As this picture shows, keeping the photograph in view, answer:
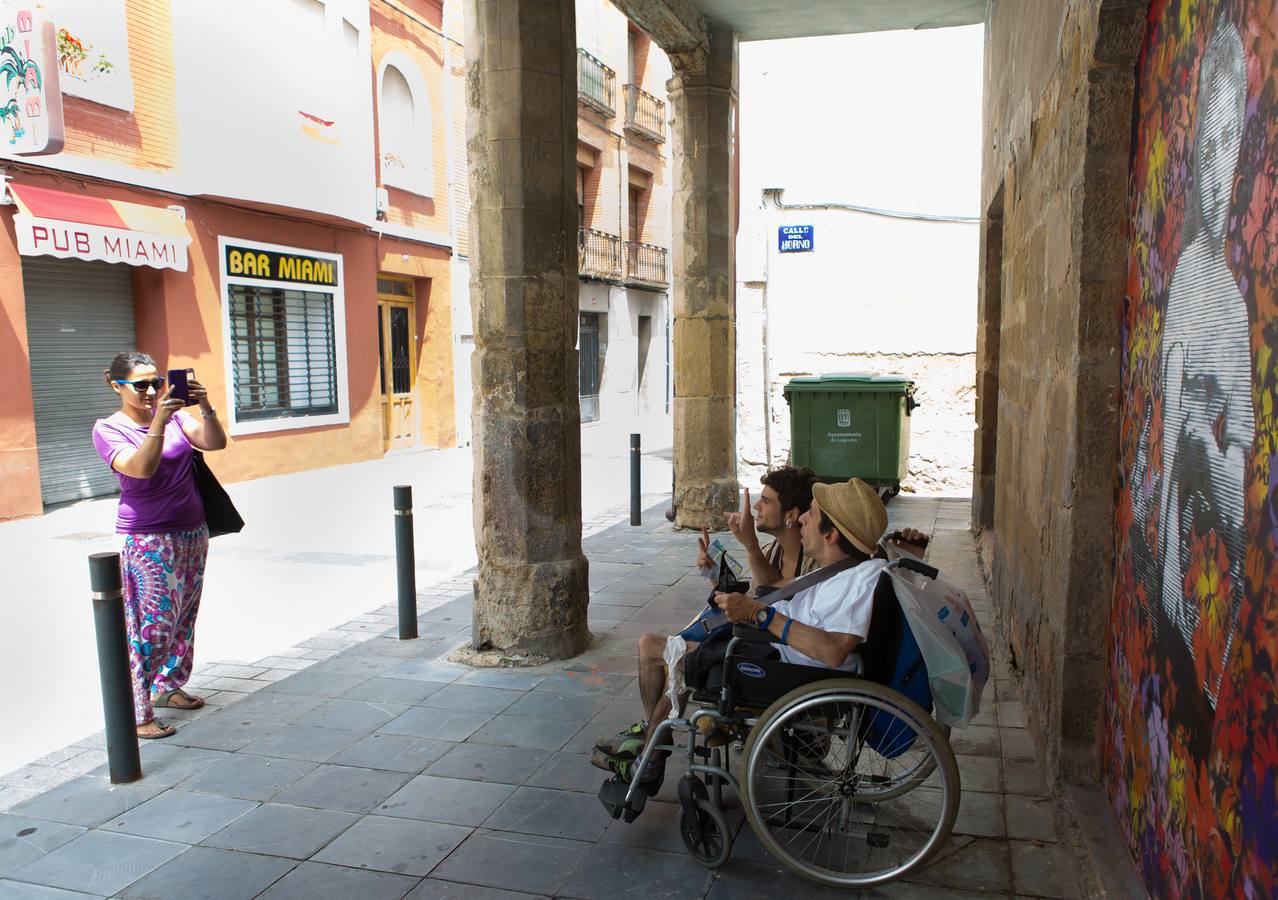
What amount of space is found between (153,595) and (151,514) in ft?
1.21

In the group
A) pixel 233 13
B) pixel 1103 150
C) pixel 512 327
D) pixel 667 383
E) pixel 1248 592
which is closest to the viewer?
pixel 1248 592

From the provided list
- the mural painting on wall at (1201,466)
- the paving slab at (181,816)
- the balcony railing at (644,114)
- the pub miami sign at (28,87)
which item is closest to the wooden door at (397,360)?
the pub miami sign at (28,87)

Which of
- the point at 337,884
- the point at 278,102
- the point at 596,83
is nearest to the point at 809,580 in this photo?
the point at 337,884

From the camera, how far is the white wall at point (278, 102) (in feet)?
41.1

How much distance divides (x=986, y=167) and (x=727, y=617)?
22.7 feet

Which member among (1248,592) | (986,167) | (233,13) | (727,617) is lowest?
(727,617)

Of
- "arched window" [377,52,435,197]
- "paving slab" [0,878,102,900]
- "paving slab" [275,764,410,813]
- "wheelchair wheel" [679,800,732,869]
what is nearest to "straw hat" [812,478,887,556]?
"wheelchair wheel" [679,800,732,869]

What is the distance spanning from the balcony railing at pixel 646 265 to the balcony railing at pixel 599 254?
720 mm

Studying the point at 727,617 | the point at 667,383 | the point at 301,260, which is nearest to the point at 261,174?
the point at 301,260

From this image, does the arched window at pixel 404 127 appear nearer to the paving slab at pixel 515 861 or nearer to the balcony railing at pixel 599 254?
the balcony railing at pixel 599 254

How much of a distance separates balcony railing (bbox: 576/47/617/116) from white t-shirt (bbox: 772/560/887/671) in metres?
21.5

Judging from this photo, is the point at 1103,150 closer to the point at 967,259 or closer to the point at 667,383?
the point at 967,259

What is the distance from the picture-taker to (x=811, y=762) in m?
3.17

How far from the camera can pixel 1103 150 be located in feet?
10.1
